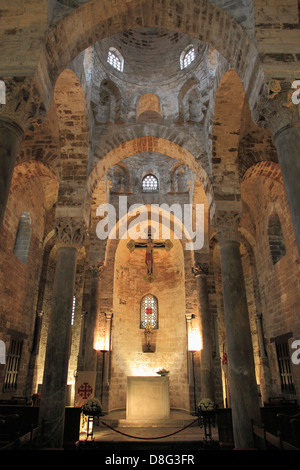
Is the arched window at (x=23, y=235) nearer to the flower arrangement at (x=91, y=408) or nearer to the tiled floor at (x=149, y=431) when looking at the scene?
the flower arrangement at (x=91, y=408)

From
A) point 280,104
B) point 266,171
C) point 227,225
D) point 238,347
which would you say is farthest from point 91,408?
point 266,171

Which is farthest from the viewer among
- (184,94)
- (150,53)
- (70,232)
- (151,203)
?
(151,203)

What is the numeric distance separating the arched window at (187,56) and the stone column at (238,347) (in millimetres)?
8297

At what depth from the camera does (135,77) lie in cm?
1313

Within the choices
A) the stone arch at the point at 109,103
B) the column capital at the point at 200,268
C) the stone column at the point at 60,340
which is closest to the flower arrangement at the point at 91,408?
the stone column at the point at 60,340

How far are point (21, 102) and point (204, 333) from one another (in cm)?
1099

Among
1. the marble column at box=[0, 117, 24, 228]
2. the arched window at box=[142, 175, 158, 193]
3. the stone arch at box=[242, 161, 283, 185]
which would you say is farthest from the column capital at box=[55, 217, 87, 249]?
the arched window at box=[142, 175, 158, 193]

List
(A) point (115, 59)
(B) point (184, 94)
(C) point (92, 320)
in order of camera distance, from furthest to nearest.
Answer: (A) point (115, 59)
(C) point (92, 320)
(B) point (184, 94)

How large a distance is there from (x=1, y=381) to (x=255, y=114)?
1032cm

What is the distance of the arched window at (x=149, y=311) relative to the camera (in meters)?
16.9

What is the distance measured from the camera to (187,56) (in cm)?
1355

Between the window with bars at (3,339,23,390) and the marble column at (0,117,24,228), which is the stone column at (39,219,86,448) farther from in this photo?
the window with bars at (3,339,23,390)

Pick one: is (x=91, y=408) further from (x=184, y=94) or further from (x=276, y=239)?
(x=184, y=94)
